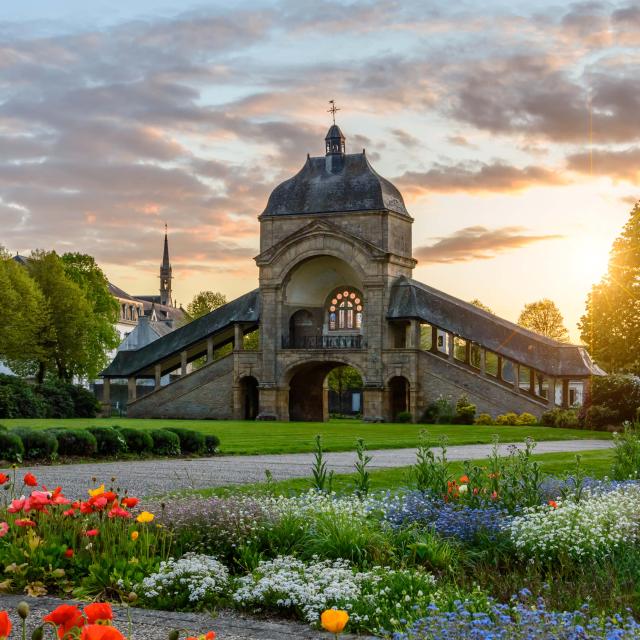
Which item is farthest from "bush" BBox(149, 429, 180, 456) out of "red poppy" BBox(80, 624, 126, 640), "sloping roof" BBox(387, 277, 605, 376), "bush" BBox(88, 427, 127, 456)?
"sloping roof" BBox(387, 277, 605, 376)

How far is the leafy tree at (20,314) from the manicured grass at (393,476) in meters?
40.6

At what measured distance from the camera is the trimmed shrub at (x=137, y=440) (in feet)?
80.8

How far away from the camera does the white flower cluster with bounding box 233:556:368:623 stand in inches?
312

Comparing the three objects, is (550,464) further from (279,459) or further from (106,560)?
(106,560)

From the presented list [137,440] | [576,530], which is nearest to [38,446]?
[137,440]

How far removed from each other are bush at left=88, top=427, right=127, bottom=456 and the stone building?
2969 centimetres

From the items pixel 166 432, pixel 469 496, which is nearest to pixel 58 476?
pixel 166 432

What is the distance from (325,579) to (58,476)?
11533mm

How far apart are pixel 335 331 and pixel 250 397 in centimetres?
623

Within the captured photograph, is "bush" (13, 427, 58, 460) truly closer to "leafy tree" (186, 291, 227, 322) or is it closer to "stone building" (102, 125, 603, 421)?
"stone building" (102, 125, 603, 421)

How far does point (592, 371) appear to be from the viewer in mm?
50000

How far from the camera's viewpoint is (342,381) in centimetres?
8038

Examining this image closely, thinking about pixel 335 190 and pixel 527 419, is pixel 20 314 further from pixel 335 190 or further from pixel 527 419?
pixel 527 419

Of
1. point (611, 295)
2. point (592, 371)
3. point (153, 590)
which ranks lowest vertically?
point (153, 590)
